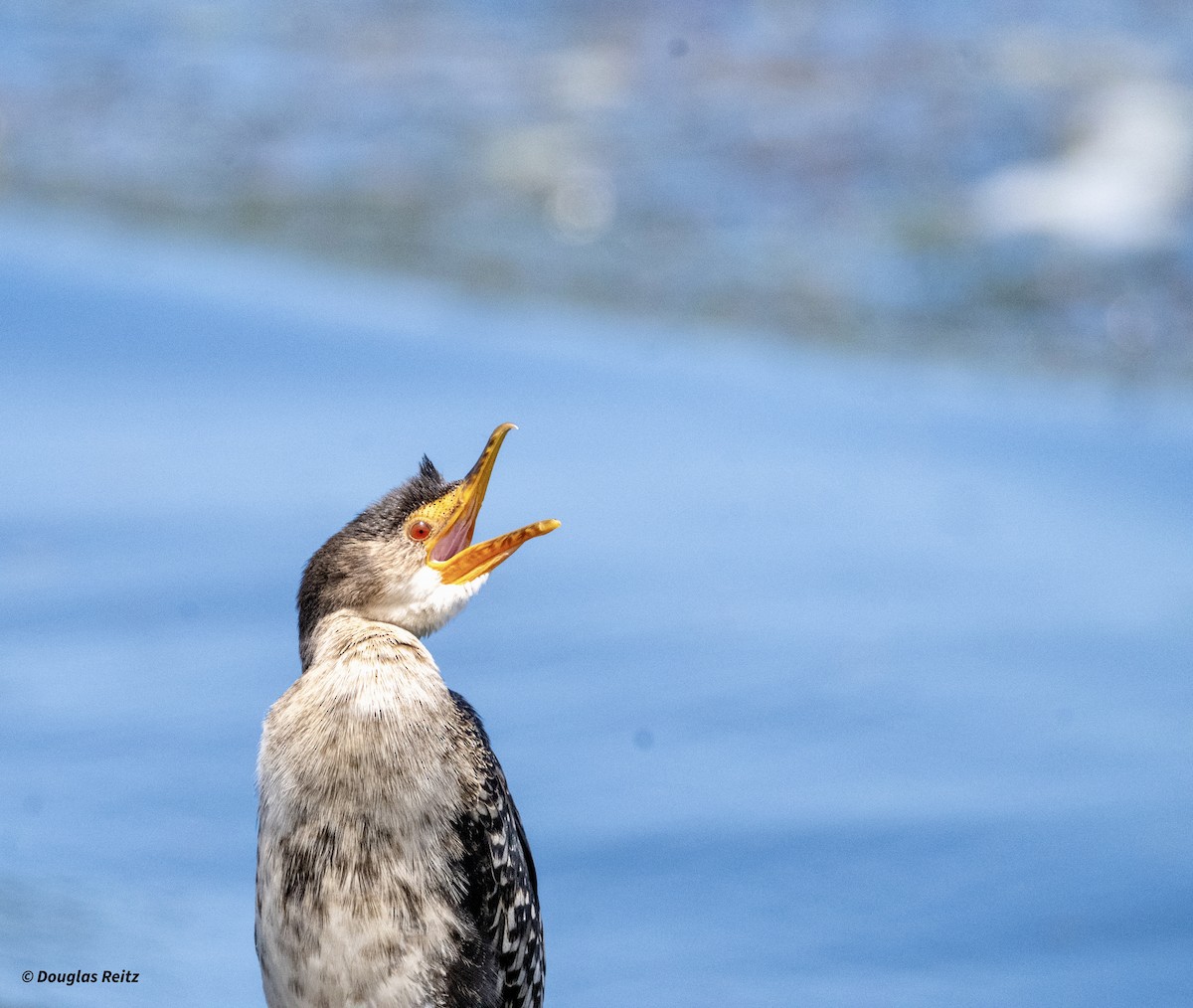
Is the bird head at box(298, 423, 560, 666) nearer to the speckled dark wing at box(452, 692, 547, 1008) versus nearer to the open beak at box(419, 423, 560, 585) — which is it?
→ the open beak at box(419, 423, 560, 585)

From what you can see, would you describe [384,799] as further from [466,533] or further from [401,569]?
[466,533]

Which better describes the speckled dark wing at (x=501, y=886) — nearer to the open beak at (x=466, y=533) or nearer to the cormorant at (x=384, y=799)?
the cormorant at (x=384, y=799)

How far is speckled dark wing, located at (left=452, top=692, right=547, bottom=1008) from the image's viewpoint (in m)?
5.48

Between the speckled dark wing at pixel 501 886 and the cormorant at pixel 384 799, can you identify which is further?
the speckled dark wing at pixel 501 886

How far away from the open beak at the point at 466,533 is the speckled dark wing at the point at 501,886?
1.24ft

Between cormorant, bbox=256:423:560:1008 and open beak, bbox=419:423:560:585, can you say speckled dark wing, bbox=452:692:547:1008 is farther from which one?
open beak, bbox=419:423:560:585

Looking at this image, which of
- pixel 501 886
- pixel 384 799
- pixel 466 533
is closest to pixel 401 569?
pixel 466 533

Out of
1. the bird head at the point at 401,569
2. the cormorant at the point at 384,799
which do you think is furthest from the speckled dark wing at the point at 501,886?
the bird head at the point at 401,569

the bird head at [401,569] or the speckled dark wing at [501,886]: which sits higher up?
the bird head at [401,569]

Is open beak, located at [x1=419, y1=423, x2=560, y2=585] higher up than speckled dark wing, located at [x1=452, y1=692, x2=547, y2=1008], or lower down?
higher up

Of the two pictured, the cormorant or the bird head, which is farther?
the bird head

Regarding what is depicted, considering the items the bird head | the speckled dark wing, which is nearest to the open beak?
the bird head

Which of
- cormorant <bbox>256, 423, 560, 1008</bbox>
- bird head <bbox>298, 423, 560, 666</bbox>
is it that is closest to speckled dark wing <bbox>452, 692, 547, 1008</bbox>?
cormorant <bbox>256, 423, 560, 1008</bbox>

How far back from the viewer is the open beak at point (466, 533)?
5.44m
